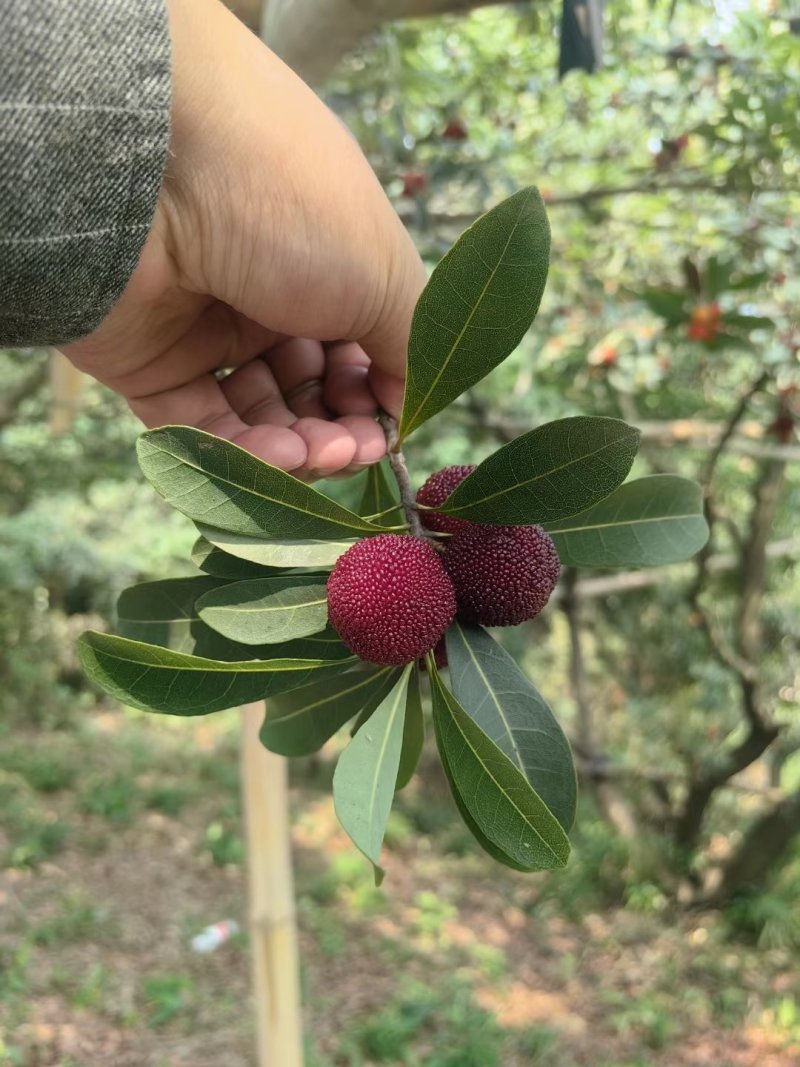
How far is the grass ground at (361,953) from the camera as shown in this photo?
2.71 m

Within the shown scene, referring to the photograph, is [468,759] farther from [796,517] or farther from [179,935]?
[796,517]

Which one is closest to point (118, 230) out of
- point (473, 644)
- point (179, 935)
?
point (473, 644)

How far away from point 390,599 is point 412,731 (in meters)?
0.15

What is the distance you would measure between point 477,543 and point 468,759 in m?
0.13

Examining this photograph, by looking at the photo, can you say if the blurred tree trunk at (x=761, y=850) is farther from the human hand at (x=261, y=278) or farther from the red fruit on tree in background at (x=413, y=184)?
the human hand at (x=261, y=278)

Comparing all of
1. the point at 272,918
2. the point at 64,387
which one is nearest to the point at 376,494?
the point at 272,918

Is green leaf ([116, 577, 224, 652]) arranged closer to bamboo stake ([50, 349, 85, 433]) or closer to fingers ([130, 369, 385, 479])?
fingers ([130, 369, 385, 479])

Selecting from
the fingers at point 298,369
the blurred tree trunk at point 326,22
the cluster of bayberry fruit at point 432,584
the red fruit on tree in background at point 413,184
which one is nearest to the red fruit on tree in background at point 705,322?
the red fruit on tree in background at point 413,184

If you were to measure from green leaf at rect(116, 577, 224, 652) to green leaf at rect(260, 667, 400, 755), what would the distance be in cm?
8

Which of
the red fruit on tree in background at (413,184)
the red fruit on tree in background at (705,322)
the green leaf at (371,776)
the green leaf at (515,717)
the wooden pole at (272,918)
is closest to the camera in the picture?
the green leaf at (371,776)

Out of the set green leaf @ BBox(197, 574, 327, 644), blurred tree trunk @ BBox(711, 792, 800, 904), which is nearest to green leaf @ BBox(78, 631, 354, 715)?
green leaf @ BBox(197, 574, 327, 644)

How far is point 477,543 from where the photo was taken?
571 mm

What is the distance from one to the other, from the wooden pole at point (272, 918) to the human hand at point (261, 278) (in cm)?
88

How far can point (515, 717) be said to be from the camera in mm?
561
